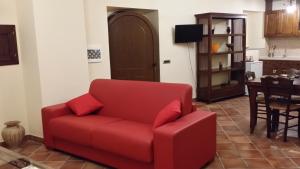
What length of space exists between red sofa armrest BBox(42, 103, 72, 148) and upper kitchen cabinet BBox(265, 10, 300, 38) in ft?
21.4

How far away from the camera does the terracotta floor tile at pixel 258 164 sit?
3154 millimetres

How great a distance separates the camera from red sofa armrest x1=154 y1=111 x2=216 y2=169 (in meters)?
2.60

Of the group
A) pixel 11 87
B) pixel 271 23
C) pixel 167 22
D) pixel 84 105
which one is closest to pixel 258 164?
pixel 84 105

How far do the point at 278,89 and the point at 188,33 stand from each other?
107 inches

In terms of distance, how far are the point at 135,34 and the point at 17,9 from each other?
2247 millimetres

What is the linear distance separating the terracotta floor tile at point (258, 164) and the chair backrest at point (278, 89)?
98 cm

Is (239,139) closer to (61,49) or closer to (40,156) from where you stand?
(40,156)

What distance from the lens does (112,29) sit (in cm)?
528

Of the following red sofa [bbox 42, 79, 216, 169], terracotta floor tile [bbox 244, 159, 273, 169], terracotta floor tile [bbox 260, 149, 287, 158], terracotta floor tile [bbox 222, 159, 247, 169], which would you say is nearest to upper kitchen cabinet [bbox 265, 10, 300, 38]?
terracotta floor tile [bbox 260, 149, 287, 158]

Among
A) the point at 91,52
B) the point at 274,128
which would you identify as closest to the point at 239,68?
the point at 274,128

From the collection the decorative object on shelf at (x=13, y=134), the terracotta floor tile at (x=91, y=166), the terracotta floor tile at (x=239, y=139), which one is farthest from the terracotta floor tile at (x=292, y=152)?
the decorative object on shelf at (x=13, y=134)

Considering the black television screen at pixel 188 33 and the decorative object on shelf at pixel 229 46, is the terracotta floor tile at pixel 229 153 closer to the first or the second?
the black television screen at pixel 188 33

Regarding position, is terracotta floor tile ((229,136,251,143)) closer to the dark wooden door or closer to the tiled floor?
Result: the tiled floor

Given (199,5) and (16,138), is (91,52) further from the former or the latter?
(199,5)
